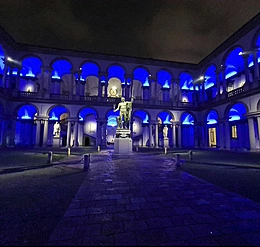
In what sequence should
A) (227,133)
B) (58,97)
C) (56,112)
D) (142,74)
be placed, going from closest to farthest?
1. (227,133)
2. (58,97)
3. (56,112)
4. (142,74)

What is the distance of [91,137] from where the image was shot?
1077 inches

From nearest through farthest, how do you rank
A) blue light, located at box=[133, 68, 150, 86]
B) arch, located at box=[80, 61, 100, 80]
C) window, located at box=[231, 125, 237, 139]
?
window, located at box=[231, 125, 237, 139]
arch, located at box=[80, 61, 100, 80]
blue light, located at box=[133, 68, 150, 86]

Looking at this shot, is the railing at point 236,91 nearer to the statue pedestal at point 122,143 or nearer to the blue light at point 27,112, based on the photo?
the statue pedestal at point 122,143

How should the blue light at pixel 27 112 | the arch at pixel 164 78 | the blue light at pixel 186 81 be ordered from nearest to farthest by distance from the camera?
the blue light at pixel 27 112, the arch at pixel 164 78, the blue light at pixel 186 81

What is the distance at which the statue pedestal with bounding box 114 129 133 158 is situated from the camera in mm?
11406

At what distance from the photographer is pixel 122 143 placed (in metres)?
11.5

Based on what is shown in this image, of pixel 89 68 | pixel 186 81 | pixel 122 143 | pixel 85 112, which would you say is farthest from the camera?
pixel 186 81

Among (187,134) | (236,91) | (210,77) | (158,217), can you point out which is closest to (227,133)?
(236,91)

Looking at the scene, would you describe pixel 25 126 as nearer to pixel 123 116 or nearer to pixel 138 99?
pixel 138 99

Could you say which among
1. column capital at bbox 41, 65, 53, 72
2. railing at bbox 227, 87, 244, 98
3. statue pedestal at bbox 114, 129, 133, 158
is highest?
column capital at bbox 41, 65, 53, 72

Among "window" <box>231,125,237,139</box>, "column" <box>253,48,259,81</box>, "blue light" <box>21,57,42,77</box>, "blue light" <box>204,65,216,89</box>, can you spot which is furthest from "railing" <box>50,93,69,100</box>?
"window" <box>231,125,237,139</box>

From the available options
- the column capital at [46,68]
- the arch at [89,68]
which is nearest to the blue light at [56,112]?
the column capital at [46,68]

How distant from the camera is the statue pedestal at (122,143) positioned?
37.4 feet

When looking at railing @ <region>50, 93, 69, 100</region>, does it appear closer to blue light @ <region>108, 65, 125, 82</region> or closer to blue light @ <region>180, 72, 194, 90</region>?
blue light @ <region>108, 65, 125, 82</region>
